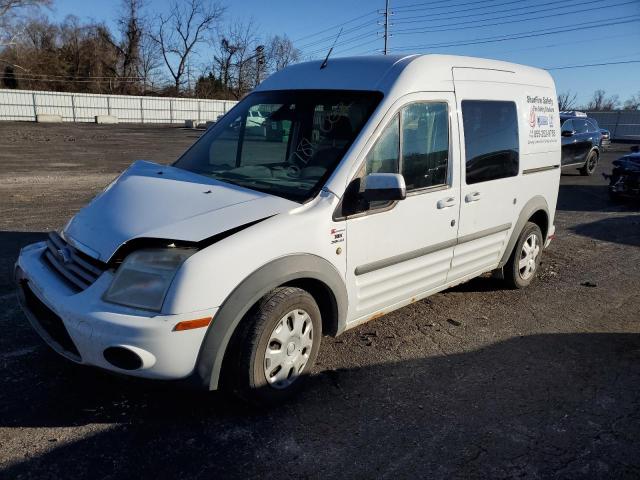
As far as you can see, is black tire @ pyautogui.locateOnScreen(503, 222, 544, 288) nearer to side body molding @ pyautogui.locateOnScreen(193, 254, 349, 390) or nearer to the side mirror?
the side mirror

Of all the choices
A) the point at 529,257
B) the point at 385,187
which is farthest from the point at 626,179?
the point at 385,187

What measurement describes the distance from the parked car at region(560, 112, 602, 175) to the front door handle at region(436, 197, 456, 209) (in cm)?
1244

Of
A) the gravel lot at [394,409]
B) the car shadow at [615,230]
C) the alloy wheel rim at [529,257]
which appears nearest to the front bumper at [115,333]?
the gravel lot at [394,409]

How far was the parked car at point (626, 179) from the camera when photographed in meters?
10.9

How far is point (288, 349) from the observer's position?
3.18 meters

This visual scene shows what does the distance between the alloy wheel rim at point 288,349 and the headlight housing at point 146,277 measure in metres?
0.71

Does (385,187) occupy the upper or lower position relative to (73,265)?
upper

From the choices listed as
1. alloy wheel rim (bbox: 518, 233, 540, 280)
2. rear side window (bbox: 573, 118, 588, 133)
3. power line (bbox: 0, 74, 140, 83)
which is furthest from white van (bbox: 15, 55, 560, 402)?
power line (bbox: 0, 74, 140, 83)

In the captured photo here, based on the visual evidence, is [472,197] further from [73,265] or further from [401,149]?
[73,265]

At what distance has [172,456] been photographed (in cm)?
268

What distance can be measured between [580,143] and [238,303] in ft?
52.1

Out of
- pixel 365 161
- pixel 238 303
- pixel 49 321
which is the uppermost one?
pixel 365 161

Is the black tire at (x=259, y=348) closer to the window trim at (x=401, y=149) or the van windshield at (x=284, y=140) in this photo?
the van windshield at (x=284, y=140)

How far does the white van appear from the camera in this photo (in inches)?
106
